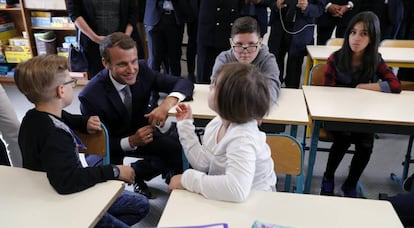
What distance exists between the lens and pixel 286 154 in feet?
4.75

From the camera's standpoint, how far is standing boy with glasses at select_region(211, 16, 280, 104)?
2020 mm

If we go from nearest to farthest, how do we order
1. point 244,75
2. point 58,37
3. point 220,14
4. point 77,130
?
point 244,75, point 77,130, point 220,14, point 58,37

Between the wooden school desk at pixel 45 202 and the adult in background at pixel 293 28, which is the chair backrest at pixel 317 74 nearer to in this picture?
the adult in background at pixel 293 28

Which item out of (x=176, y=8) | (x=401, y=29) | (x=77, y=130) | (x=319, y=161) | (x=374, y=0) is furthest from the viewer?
(x=401, y=29)

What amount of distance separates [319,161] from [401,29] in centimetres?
244

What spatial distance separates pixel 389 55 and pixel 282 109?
1575mm

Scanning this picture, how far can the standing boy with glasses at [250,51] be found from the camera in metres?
2.02

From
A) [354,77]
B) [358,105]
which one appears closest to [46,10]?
[354,77]

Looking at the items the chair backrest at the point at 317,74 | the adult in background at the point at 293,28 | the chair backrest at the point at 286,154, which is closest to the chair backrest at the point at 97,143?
the chair backrest at the point at 286,154

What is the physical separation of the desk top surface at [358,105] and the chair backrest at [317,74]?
0.17m

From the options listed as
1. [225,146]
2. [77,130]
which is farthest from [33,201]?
[225,146]

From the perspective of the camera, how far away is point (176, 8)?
3.32 m

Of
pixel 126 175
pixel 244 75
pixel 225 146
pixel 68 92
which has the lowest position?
pixel 126 175

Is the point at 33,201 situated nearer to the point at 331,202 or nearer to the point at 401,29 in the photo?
the point at 331,202
